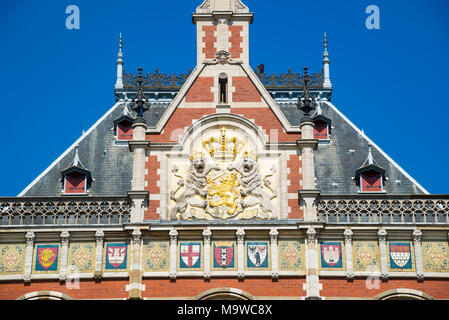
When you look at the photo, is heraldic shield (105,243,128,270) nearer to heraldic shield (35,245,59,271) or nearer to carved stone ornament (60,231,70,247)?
carved stone ornament (60,231,70,247)

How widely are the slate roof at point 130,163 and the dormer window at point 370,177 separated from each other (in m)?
0.29

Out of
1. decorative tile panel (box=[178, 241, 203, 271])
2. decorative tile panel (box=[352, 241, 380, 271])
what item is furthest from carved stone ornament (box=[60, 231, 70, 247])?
decorative tile panel (box=[352, 241, 380, 271])

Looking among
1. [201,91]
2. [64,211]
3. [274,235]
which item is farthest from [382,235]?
[64,211]

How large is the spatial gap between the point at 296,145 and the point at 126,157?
678 cm

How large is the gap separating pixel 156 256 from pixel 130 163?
5.43 meters

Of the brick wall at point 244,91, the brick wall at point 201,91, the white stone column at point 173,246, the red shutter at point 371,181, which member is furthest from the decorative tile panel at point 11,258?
the red shutter at point 371,181

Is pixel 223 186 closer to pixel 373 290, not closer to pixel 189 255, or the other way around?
pixel 189 255

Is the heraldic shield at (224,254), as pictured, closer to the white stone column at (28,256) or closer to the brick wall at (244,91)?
the brick wall at (244,91)

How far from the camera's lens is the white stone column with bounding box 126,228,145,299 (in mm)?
27531

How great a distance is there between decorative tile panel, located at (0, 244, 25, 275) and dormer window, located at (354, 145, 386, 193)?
1161 cm

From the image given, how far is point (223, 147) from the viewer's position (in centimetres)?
2973

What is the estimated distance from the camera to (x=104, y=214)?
1137 inches

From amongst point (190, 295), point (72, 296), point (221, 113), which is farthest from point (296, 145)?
point (72, 296)
